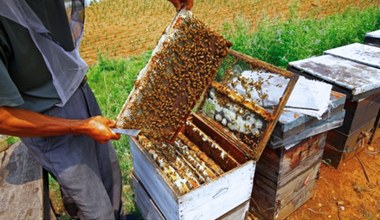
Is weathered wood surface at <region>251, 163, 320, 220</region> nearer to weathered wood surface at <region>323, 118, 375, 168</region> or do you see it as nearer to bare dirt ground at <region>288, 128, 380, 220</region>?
bare dirt ground at <region>288, 128, 380, 220</region>

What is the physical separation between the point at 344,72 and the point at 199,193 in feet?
7.42

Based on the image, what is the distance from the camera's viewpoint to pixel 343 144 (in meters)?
3.38

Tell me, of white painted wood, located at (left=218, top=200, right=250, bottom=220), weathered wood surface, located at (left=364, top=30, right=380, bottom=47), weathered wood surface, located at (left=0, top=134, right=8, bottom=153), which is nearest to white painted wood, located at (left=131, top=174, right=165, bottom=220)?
white painted wood, located at (left=218, top=200, right=250, bottom=220)

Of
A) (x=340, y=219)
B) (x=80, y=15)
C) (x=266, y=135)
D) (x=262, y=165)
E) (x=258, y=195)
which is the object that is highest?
(x=80, y=15)

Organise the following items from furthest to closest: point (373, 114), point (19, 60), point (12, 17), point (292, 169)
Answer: point (373, 114) → point (292, 169) → point (19, 60) → point (12, 17)

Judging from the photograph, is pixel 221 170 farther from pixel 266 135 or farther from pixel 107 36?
pixel 107 36

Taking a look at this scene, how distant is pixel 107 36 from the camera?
10.1 metres

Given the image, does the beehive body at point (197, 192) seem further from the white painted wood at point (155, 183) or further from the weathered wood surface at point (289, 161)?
the weathered wood surface at point (289, 161)

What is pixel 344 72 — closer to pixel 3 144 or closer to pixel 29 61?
pixel 29 61

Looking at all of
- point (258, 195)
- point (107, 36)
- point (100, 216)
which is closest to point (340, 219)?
point (258, 195)

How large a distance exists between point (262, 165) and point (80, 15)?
2.03 meters

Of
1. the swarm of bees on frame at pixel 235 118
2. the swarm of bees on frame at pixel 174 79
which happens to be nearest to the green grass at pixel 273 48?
the swarm of bees on frame at pixel 235 118

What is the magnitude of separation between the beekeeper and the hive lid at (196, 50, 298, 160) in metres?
0.74

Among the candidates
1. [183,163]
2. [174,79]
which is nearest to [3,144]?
[183,163]
